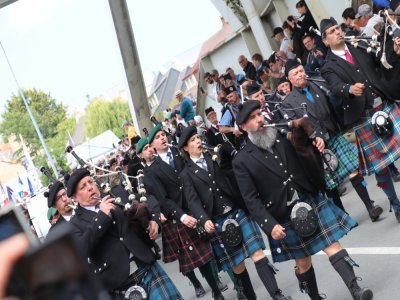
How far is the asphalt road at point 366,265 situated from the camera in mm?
6035

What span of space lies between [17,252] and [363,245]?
665 centimetres

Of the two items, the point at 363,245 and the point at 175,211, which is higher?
the point at 175,211

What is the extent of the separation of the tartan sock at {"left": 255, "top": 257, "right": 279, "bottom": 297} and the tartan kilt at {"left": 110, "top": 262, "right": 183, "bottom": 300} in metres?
0.88

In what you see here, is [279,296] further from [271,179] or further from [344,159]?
[344,159]

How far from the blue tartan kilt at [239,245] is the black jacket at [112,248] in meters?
1.18

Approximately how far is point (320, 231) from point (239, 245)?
133 centimetres

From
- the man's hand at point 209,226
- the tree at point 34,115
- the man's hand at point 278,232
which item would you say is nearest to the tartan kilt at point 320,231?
the man's hand at point 278,232

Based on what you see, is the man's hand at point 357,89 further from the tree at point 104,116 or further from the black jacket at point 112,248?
the tree at point 104,116

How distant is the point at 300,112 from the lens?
7.70 m

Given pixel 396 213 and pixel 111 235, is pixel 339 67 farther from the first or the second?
pixel 111 235

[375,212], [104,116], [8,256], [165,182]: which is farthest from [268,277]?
[104,116]

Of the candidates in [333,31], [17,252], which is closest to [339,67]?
[333,31]

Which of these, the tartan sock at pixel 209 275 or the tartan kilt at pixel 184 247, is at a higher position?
the tartan kilt at pixel 184 247

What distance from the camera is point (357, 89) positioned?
22.3 ft
